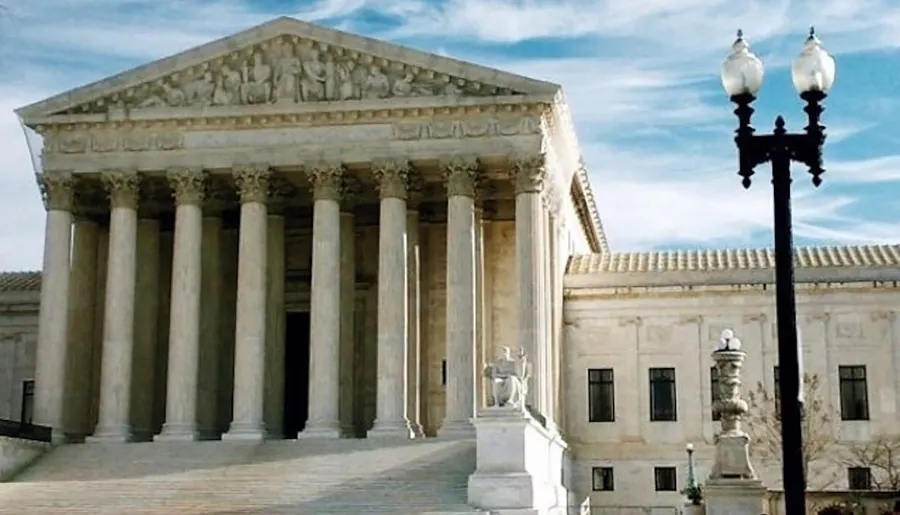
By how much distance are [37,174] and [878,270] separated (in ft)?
107

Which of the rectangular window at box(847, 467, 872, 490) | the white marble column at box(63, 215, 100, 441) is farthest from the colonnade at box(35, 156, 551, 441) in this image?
the rectangular window at box(847, 467, 872, 490)

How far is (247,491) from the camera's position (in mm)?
39094

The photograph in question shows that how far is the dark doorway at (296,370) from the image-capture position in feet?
174

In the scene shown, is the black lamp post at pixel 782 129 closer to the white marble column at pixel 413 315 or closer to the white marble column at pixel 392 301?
the white marble column at pixel 392 301

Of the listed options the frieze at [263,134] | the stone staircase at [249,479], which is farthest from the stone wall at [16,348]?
the stone staircase at [249,479]

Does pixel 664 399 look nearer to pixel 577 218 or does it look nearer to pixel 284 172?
pixel 577 218

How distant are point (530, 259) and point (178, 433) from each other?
13532 mm

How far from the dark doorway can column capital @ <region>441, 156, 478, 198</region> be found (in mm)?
10104

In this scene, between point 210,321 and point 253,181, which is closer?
point 253,181

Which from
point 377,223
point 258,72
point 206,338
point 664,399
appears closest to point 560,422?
point 664,399

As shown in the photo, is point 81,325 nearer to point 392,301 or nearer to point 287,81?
point 287,81

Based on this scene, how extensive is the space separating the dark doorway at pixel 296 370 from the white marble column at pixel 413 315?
5.36 m

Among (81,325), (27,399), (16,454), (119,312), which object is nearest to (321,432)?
(119,312)

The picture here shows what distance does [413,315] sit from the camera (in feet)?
163
